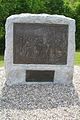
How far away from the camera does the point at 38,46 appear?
5.97m

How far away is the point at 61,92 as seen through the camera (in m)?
5.59

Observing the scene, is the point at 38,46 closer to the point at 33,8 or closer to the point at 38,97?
the point at 38,97

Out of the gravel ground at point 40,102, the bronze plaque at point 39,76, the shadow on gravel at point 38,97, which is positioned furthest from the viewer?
the bronze plaque at point 39,76

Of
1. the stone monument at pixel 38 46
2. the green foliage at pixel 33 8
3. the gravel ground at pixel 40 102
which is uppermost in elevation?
the green foliage at pixel 33 8

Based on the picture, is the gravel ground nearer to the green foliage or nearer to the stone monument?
the stone monument

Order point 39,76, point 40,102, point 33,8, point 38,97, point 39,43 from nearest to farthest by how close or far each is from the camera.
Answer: point 40,102, point 38,97, point 39,43, point 39,76, point 33,8

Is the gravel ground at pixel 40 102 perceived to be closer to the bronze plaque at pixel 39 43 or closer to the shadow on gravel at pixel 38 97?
the shadow on gravel at pixel 38 97

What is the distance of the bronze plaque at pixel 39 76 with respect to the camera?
243 inches

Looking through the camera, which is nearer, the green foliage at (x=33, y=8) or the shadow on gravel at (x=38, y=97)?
the shadow on gravel at (x=38, y=97)

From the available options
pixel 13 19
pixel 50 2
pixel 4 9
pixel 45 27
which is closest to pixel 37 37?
pixel 45 27

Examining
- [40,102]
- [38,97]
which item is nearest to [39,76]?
[38,97]

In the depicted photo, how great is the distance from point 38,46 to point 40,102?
1768 millimetres

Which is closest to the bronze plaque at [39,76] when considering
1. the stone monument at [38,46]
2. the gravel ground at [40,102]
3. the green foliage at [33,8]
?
the stone monument at [38,46]

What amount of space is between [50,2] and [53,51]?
13529mm
